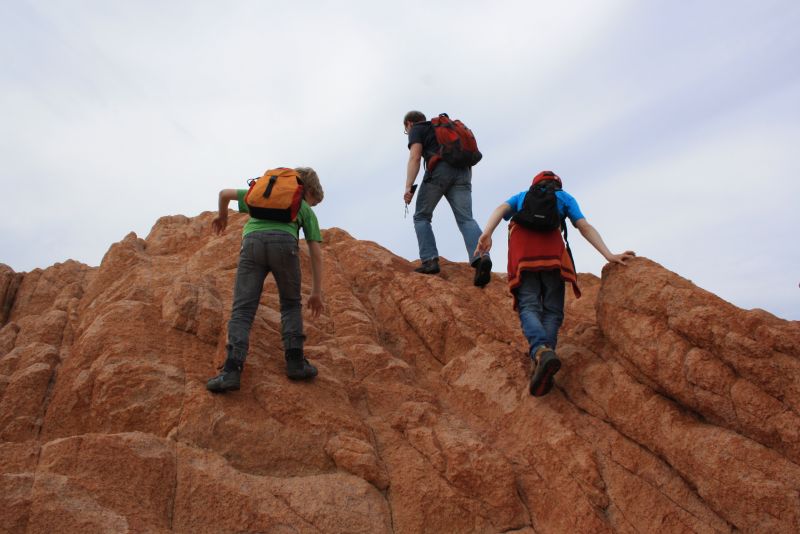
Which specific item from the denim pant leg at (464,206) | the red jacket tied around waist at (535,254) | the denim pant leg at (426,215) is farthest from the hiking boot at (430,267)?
the red jacket tied around waist at (535,254)

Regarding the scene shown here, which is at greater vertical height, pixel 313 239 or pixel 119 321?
pixel 313 239

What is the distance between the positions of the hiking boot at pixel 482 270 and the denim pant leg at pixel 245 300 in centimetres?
409

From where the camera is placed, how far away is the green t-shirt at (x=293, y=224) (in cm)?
698

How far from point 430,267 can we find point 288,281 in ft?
12.7

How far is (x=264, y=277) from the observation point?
683 cm

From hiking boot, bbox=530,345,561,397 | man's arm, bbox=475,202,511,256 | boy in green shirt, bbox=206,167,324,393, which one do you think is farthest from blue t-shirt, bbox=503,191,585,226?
boy in green shirt, bbox=206,167,324,393

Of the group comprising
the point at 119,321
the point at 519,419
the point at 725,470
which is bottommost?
the point at 725,470

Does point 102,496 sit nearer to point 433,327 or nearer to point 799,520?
point 433,327

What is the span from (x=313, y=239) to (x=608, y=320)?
11.9ft

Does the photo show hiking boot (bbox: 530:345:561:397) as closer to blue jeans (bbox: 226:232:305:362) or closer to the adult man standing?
blue jeans (bbox: 226:232:305:362)

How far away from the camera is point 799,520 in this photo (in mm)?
5277

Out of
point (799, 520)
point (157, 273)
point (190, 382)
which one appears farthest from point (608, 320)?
point (157, 273)

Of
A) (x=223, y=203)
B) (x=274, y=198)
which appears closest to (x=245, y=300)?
(x=274, y=198)

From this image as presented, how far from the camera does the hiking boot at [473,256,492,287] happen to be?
999cm
